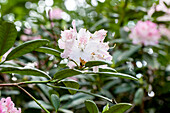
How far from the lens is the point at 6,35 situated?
70 centimetres

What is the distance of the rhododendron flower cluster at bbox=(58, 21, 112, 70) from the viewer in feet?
2.58

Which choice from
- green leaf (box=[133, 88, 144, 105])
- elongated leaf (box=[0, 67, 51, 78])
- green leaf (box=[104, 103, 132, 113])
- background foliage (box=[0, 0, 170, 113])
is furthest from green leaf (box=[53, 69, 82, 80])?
green leaf (box=[133, 88, 144, 105])

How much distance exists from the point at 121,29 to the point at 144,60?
13.1 inches

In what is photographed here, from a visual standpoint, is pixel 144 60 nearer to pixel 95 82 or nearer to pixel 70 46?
pixel 95 82

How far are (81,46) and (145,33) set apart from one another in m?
1.18

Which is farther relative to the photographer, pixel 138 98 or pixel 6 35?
pixel 138 98

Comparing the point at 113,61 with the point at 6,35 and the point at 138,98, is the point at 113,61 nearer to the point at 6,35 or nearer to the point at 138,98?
the point at 138,98

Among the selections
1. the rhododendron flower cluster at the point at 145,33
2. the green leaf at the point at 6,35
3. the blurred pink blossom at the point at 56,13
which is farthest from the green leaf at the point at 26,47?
the blurred pink blossom at the point at 56,13

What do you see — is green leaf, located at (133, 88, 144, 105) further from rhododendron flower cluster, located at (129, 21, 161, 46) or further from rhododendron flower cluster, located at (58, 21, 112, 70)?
rhododendron flower cluster, located at (58, 21, 112, 70)

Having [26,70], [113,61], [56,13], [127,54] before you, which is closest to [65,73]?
[26,70]

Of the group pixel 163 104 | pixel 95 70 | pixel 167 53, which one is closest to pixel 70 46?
pixel 95 70

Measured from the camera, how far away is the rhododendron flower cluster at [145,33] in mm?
1780

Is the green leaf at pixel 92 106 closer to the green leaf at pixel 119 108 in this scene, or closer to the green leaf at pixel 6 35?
the green leaf at pixel 119 108

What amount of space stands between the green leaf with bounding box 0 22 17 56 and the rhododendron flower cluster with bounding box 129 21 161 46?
48.2 inches
